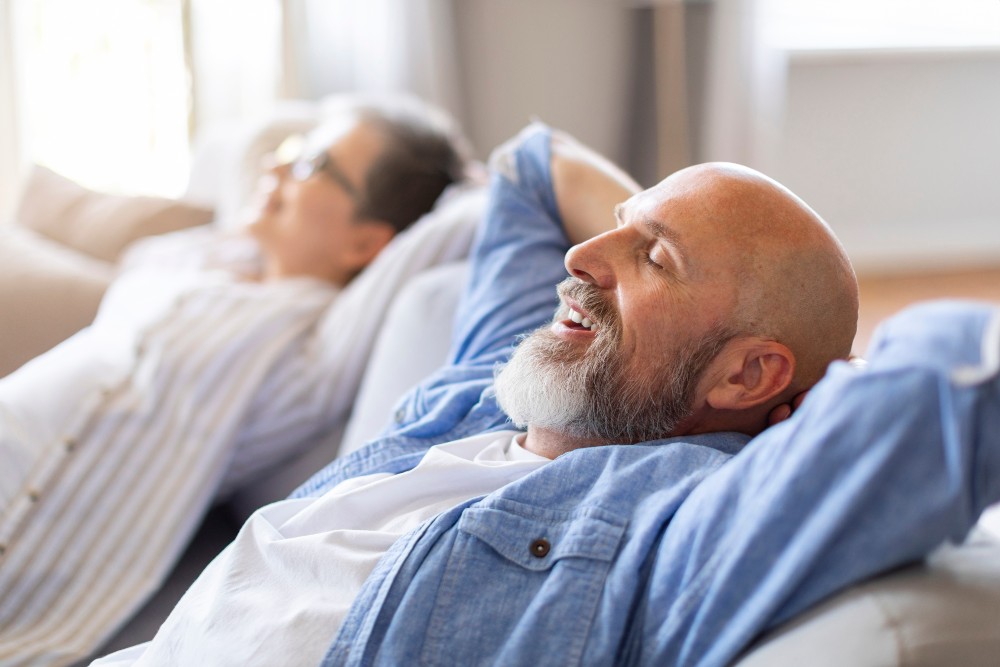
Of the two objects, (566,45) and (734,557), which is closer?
(734,557)

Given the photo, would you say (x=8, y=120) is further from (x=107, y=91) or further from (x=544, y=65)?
(x=544, y=65)

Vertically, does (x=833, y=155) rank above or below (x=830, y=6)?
below

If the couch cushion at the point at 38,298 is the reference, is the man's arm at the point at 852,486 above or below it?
above

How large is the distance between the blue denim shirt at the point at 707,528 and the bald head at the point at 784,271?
14cm

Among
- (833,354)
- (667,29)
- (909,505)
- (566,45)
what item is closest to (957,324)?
(909,505)

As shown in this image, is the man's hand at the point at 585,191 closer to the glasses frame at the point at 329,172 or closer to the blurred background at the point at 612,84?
the glasses frame at the point at 329,172

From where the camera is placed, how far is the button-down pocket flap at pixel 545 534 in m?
0.95

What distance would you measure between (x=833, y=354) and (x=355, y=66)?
3403mm

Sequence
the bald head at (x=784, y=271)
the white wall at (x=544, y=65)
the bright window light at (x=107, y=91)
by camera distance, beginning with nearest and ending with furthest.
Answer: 1. the bald head at (x=784, y=271)
2. the bright window light at (x=107, y=91)
3. the white wall at (x=544, y=65)

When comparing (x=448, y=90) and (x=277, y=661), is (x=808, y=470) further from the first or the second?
(x=448, y=90)

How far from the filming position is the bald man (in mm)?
767

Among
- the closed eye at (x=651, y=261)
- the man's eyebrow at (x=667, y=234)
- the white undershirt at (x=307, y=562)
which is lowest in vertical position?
the white undershirt at (x=307, y=562)

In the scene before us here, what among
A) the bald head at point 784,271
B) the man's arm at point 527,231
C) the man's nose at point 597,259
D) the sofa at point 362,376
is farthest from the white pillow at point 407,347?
the bald head at point 784,271

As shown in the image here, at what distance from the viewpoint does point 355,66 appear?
4.20 metres
